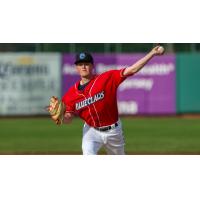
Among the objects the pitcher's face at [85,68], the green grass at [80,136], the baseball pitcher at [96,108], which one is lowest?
the green grass at [80,136]

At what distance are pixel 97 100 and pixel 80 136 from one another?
10.6m

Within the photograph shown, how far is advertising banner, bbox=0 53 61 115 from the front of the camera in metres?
25.0

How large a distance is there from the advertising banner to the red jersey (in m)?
15.8

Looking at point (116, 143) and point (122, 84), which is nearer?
point (116, 143)

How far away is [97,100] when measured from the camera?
9.26m

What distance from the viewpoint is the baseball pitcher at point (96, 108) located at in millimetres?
9102

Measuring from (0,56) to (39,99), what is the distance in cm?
212

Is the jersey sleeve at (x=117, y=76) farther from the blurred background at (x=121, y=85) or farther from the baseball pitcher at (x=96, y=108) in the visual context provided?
the blurred background at (x=121, y=85)

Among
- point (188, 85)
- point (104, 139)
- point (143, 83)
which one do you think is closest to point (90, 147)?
point (104, 139)

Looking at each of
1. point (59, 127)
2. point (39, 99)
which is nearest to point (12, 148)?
point (59, 127)

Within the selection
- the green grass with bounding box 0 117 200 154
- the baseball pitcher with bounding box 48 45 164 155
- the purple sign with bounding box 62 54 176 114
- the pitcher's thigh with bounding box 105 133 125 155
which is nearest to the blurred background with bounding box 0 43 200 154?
the purple sign with bounding box 62 54 176 114

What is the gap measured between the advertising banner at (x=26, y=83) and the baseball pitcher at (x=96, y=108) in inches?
621

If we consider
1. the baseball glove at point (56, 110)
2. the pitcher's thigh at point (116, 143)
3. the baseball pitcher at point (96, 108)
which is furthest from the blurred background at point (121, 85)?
the baseball glove at point (56, 110)

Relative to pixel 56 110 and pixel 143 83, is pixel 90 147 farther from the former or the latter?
pixel 143 83
